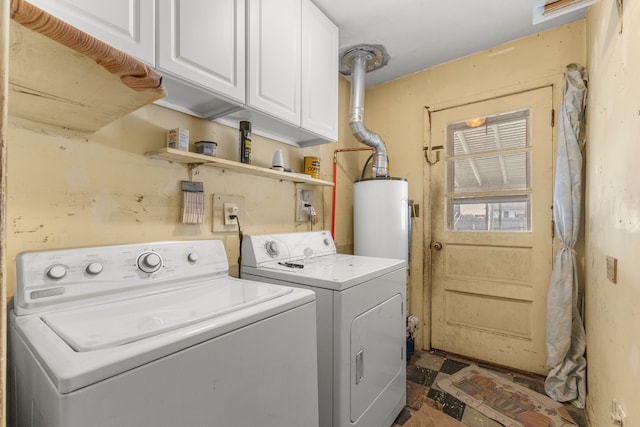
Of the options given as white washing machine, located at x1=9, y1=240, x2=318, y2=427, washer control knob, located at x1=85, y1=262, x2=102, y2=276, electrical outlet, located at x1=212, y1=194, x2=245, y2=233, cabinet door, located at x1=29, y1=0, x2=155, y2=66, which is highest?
cabinet door, located at x1=29, y1=0, x2=155, y2=66

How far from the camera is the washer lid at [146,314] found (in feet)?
2.26

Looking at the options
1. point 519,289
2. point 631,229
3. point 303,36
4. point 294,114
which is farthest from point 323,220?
point 631,229

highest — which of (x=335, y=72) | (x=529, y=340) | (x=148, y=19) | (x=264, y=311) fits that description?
(x=335, y=72)

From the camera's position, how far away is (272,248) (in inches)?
Answer: 67.9

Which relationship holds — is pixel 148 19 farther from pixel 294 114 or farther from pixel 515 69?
pixel 515 69

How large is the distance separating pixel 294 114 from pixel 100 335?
1.34m

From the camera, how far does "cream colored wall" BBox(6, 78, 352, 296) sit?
1031 mm

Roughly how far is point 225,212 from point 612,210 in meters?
1.85

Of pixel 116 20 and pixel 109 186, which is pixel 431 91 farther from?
pixel 109 186

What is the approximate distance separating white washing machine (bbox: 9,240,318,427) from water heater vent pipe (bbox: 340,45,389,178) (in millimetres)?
1627

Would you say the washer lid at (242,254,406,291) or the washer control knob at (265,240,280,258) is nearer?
the washer lid at (242,254,406,291)

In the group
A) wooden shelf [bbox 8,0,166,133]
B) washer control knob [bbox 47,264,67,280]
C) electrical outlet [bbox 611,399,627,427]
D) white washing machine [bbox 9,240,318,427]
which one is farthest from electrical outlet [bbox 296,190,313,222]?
electrical outlet [bbox 611,399,627,427]

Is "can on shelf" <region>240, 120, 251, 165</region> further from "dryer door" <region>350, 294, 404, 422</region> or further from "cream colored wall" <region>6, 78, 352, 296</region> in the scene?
"dryer door" <region>350, 294, 404, 422</region>

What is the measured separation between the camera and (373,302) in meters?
1.49
